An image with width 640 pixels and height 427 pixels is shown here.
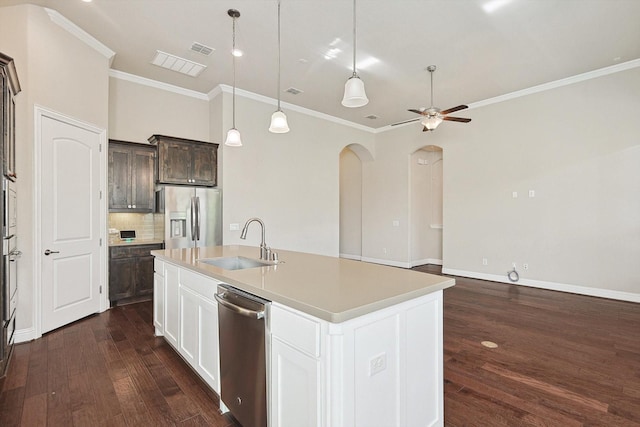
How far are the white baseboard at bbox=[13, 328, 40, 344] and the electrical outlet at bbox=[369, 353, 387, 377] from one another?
12.0 ft

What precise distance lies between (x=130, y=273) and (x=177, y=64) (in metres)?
3.05

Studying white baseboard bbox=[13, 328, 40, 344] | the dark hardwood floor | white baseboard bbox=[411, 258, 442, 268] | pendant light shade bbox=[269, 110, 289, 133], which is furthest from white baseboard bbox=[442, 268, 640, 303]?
white baseboard bbox=[13, 328, 40, 344]

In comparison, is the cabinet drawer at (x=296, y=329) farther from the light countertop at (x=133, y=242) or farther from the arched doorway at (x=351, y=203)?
the arched doorway at (x=351, y=203)

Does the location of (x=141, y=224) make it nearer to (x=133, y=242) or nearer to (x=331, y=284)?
(x=133, y=242)

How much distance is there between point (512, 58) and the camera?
448cm

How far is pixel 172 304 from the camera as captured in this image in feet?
9.51

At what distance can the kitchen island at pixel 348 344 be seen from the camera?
A: 4.38 ft

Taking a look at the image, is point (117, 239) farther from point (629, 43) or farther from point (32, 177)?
point (629, 43)

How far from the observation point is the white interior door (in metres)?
3.49

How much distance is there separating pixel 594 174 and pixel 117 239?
7364mm

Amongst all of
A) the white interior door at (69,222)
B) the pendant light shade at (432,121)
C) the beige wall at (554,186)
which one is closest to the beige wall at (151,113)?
the white interior door at (69,222)

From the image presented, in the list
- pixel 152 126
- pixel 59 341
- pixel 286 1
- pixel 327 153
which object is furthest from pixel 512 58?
pixel 59 341

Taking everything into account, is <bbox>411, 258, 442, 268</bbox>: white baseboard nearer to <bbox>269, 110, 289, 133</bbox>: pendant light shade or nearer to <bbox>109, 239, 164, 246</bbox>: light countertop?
<bbox>109, 239, 164, 246</bbox>: light countertop

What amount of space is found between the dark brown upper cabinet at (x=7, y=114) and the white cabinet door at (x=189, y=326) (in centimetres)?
168
